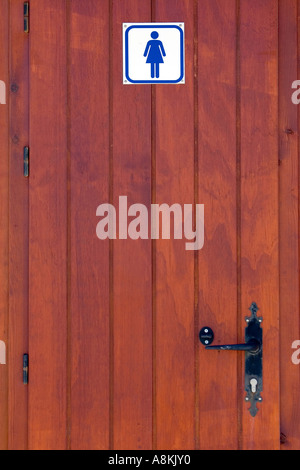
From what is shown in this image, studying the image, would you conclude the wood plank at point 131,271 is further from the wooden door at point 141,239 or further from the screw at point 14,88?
the screw at point 14,88

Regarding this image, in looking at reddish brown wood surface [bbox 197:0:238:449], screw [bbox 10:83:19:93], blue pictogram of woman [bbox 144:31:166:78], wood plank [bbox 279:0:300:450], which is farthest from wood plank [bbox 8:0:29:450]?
wood plank [bbox 279:0:300:450]

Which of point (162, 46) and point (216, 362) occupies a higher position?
point (162, 46)

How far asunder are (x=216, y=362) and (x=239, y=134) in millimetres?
819

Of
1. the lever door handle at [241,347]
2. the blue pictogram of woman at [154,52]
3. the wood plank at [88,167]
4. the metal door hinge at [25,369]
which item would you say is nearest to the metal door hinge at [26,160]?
the wood plank at [88,167]

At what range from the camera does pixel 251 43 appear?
5.12ft

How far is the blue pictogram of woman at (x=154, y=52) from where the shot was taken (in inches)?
60.5

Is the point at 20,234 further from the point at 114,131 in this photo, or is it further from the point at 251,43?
the point at 251,43

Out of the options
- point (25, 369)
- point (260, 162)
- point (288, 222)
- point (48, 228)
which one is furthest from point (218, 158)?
point (25, 369)

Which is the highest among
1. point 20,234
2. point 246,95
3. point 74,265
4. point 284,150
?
point 246,95

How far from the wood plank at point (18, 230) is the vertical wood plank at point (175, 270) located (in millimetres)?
474

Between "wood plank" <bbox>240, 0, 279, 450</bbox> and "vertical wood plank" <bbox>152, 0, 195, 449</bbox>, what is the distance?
7.6 inches

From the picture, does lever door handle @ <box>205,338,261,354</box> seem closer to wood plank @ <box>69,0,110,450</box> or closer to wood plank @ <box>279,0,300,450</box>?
wood plank @ <box>279,0,300,450</box>

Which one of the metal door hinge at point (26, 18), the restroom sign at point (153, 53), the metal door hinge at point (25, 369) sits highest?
the metal door hinge at point (26, 18)
